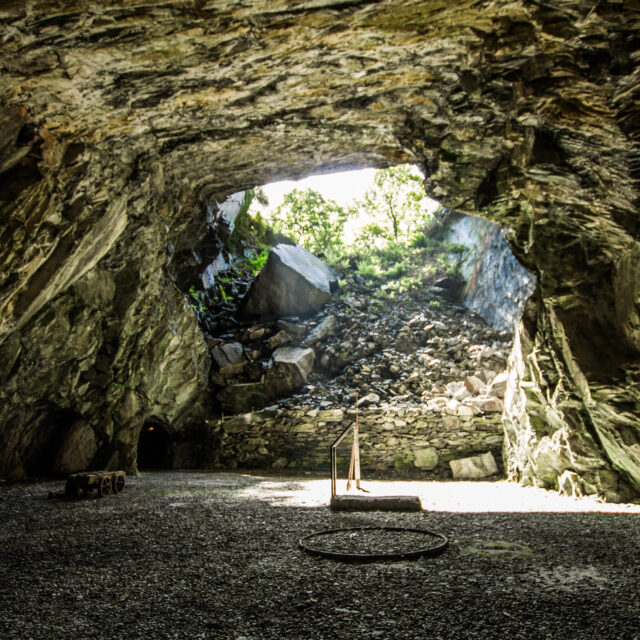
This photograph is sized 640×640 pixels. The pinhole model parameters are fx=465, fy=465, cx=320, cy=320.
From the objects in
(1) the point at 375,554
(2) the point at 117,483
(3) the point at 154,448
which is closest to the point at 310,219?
(3) the point at 154,448

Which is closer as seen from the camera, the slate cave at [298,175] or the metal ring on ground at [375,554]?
the slate cave at [298,175]

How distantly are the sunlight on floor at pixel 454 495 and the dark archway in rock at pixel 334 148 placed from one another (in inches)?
21.1

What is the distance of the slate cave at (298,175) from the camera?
3.02 m

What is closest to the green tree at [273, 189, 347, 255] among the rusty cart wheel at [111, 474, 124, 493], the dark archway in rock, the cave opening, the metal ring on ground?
the cave opening

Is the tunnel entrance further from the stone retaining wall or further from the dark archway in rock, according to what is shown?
the dark archway in rock

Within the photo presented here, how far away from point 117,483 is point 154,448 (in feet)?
21.2

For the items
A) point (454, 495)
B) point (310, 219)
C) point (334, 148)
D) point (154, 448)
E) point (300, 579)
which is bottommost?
point (454, 495)

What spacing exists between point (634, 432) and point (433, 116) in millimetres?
5179

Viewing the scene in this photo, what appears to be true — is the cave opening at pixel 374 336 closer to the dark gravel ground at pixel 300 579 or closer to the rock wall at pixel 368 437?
the rock wall at pixel 368 437

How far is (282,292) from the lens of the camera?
1659 cm

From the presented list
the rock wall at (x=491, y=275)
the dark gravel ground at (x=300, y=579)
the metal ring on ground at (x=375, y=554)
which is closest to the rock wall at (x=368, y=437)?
the rock wall at (x=491, y=275)

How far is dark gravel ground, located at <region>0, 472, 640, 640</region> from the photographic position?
2537 mm

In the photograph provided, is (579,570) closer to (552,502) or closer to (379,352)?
(552,502)

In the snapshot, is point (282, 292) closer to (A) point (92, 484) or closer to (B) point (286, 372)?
(B) point (286, 372)
